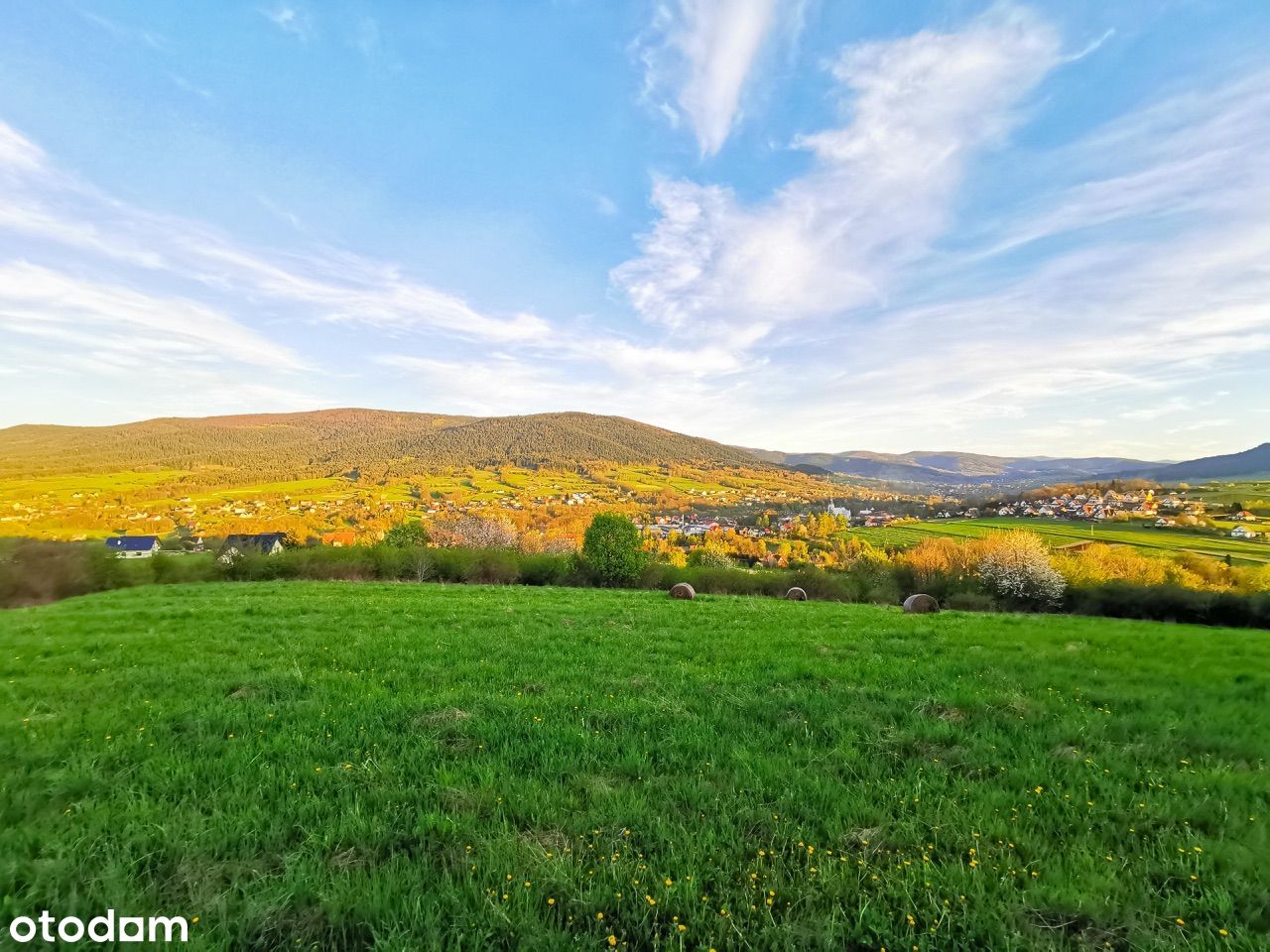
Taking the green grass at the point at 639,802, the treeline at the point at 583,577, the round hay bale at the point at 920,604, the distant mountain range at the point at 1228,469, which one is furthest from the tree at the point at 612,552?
the distant mountain range at the point at 1228,469

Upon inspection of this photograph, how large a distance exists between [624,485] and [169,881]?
165098 mm

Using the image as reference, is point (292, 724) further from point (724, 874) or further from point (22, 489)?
point (22, 489)

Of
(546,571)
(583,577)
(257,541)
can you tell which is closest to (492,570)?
(546,571)

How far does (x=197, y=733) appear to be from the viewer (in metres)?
5.66

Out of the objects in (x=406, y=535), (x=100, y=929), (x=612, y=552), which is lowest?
(x=612, y=552)

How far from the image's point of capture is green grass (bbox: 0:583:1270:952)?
10.0ft

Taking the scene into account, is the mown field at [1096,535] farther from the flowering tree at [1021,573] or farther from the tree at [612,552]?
the tree at [612,552]

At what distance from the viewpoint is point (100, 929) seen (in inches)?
113

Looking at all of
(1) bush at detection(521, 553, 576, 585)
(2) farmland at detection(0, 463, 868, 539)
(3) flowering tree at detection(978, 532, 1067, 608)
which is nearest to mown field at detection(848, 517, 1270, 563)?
(3) flowering tree at detection(978, 532, 1067, 608)

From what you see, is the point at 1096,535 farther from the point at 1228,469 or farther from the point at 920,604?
the point at 1228,469

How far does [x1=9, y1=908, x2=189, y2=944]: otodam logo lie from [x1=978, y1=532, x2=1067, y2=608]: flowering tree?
49.9m

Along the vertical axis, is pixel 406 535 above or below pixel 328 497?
above

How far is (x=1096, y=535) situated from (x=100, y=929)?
9681 centimetres

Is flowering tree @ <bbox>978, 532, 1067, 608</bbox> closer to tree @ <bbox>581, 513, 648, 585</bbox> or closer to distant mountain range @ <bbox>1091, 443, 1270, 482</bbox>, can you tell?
tree @ <bbox>581, 513, 648, 585</bbox>
